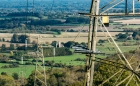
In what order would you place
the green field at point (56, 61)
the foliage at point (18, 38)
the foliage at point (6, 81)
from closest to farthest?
the foliage at point (6, 81) → the green field at point (56, 61) → the foliage at point (18, 38)


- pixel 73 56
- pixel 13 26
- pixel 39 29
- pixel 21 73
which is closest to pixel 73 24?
pixel 39 29

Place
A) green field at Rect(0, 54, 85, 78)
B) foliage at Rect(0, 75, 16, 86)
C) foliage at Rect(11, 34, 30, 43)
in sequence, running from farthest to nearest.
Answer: foliage at Rect(11, 34, 30, 43), green field at Rect(0, 54, 85, 78), foliage at Rect(0, 75, 16, 86)

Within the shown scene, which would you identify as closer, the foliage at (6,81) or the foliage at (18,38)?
the foliage at (6,81)

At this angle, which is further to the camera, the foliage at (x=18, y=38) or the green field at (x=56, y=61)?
the foliage at (x=18, y=38)

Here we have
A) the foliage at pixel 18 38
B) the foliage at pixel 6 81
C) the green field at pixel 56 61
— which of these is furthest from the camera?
the foliage at pixel 18 38

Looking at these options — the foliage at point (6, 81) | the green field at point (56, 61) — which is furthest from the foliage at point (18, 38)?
the foliage at point (6, 81)

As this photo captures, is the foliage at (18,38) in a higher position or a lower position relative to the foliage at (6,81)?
higher

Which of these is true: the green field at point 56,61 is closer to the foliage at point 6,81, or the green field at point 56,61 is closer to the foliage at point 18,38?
the foliage at point 6,81

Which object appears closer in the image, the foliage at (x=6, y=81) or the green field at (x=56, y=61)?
the foliage at (x=6, y=81)

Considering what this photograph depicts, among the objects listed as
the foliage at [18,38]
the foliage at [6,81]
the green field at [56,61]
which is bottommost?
the green field at [56,61]

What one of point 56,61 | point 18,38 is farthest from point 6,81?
point 18,38

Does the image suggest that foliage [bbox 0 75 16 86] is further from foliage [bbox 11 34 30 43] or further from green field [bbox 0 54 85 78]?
foliage [bbox 11 34 30 43]

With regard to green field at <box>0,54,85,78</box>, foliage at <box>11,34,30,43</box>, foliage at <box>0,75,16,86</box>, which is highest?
foliage at <box>11,34,30,43</box>

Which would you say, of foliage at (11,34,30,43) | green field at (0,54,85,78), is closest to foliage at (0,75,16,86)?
green field at (0,54,85,78)
